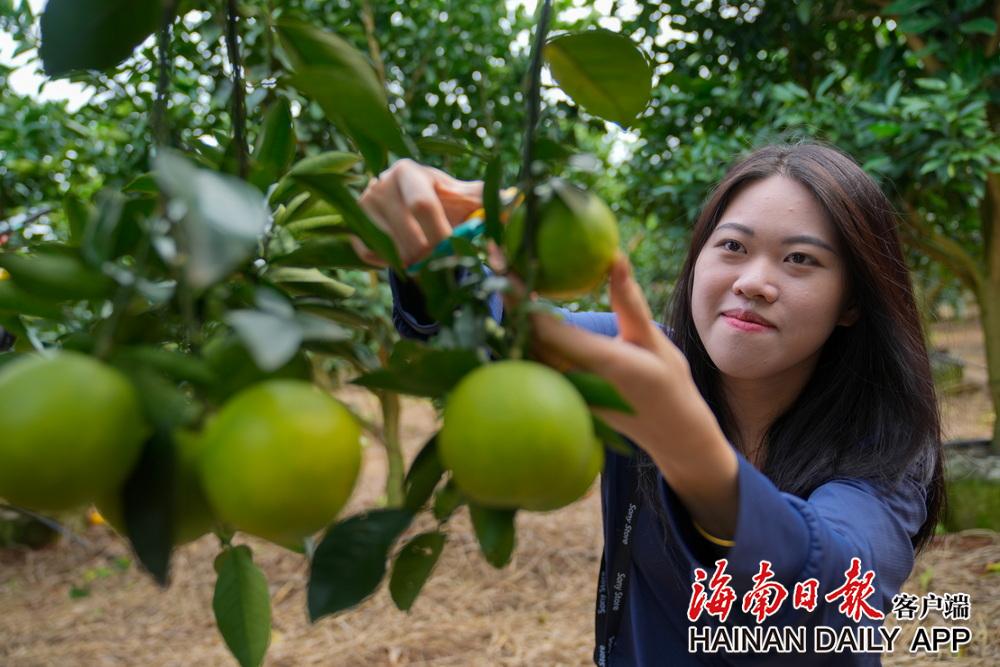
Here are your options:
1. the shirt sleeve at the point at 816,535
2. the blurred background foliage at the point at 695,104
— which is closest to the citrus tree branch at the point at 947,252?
the blurred background foliage at the point at 695,104

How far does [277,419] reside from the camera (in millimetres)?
253

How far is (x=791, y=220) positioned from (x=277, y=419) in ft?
2.47

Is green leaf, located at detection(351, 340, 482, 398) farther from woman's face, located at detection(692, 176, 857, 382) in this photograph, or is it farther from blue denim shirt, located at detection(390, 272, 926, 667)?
woman's face, located at detection(692, 176, 857, 382)

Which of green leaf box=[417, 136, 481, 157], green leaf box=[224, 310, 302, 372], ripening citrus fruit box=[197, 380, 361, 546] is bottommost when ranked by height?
ripening citrus fruit box=[197, 380, 361, 546]

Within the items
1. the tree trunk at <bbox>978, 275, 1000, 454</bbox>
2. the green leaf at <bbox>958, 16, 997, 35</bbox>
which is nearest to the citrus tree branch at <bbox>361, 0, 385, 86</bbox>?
the green leaf at <bbox>958, 16, 997, 35</bbox>

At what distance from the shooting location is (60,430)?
0.79 ft

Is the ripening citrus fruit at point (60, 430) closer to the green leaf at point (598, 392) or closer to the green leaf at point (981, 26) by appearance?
the green leaf at point (598, 392)

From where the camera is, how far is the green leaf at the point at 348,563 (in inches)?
11.1

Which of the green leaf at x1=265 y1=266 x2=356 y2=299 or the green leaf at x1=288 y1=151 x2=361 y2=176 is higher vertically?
the green leaf at x1=288 y1=151 x2=361 y2=176

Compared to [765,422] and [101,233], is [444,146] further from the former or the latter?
[765,422]

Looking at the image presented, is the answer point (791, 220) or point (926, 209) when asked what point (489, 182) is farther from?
point (926, 209)

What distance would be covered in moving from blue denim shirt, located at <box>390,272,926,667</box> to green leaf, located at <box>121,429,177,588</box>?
1.19 ft

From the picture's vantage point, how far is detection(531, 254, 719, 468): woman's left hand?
1.17 feet

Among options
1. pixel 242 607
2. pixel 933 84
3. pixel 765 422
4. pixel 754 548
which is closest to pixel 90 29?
pixel 242 607
